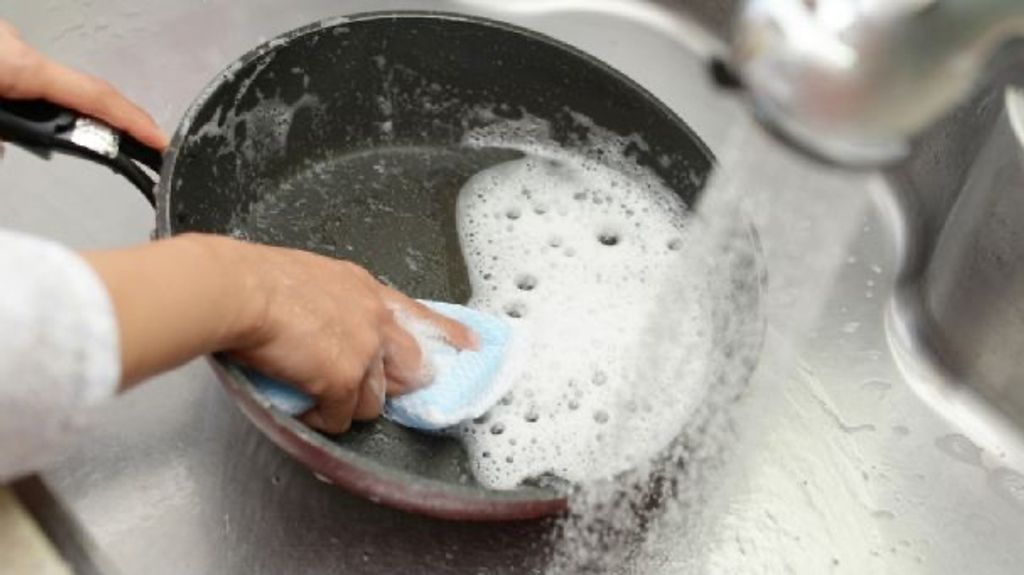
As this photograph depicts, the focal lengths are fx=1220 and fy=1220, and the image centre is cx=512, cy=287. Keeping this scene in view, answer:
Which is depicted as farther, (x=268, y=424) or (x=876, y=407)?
(x=876, y=407)

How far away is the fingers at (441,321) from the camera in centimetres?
57

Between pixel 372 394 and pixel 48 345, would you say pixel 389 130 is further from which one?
pixel 48 345

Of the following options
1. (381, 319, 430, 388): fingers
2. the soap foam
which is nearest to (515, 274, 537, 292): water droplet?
the soap foam

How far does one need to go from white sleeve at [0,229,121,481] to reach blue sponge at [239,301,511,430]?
0.17m

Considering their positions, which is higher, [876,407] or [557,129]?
[557,129]

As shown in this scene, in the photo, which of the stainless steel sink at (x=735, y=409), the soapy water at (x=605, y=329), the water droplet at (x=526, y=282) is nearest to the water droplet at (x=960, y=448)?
the stainless steel sink at (x=735, y=409)

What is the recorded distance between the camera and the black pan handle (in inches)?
21.0

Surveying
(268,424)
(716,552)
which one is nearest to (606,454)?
(716,552)

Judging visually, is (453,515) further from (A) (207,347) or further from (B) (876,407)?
(B) (876,407)

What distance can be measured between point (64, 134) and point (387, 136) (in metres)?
0.21

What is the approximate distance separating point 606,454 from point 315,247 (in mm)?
190

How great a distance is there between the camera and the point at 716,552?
23.7 inches

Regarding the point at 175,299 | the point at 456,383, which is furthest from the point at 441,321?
the point at 175,299

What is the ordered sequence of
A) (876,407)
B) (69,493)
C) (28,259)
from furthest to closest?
(876,407) < (69,493) < (28,259)
